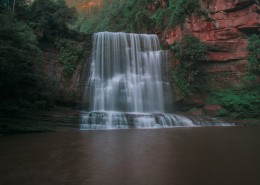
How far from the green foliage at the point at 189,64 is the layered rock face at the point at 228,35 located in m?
0.73

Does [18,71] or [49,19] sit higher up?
[49,19]

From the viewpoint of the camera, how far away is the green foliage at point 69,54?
1557cm

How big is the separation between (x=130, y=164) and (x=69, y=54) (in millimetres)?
→ 12099

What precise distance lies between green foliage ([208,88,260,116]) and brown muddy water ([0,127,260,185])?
29.8ft

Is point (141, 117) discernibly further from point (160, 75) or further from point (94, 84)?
point (160, 75)

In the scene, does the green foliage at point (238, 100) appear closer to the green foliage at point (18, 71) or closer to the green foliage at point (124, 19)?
the green foliage at point (124, 19)

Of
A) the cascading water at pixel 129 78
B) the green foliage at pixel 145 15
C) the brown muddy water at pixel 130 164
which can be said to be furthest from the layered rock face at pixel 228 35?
the brown muddy water at pixel 130 164

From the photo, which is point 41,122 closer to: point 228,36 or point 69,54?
point 69,54

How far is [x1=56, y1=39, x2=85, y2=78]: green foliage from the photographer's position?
51.1 ft

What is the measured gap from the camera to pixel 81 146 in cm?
713

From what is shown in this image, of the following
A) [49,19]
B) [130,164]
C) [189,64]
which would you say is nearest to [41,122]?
[130,164]

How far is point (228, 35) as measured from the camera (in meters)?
17.8

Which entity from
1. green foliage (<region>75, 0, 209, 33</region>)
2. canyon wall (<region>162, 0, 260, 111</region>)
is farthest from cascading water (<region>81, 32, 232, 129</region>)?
canyon wall (<region>162, 0, 260, 111</region>)

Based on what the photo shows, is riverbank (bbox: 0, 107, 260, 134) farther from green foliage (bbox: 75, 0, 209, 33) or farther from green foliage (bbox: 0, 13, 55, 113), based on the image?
green foliage (bbox: 75, 0, 209, 33)
